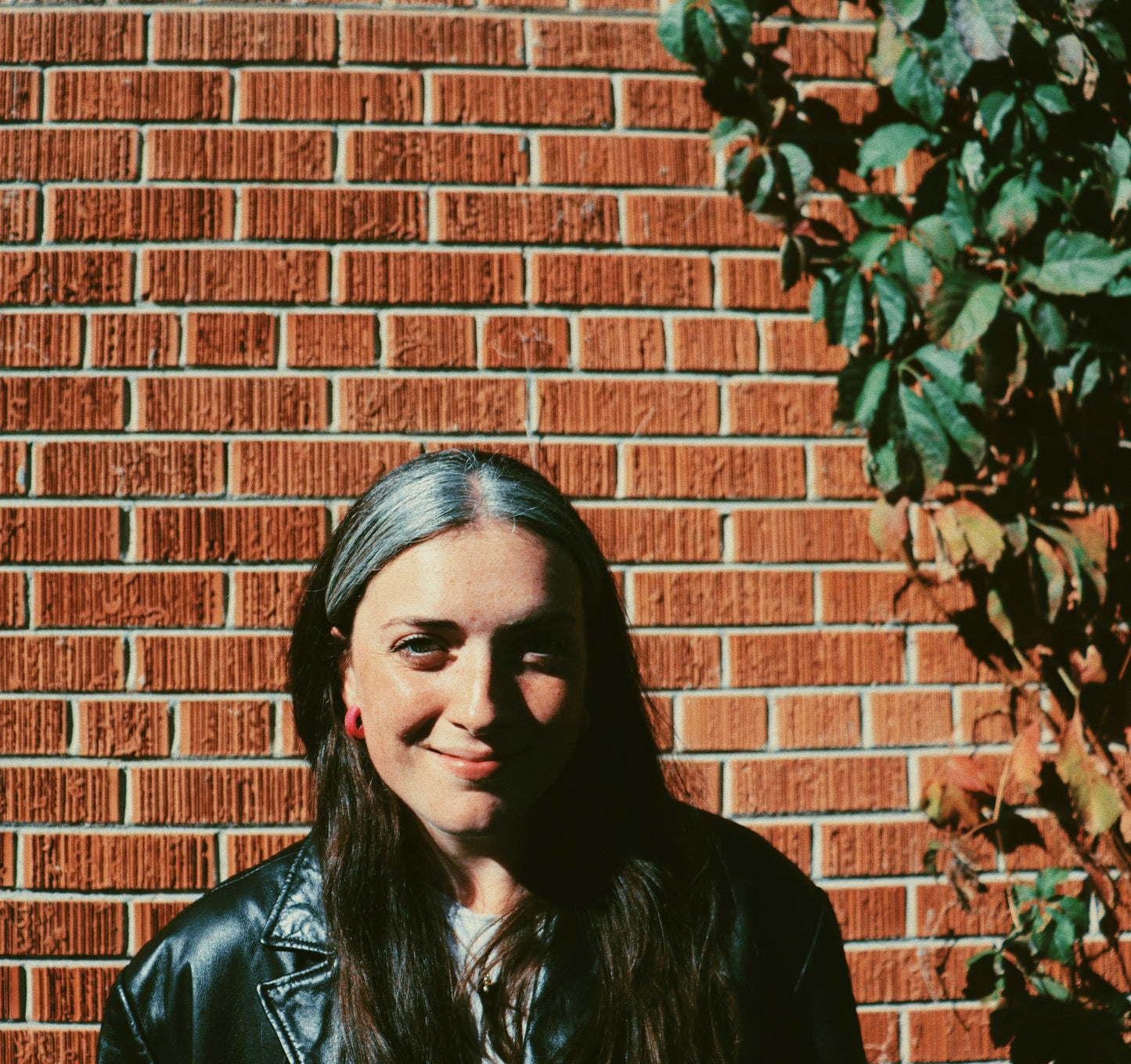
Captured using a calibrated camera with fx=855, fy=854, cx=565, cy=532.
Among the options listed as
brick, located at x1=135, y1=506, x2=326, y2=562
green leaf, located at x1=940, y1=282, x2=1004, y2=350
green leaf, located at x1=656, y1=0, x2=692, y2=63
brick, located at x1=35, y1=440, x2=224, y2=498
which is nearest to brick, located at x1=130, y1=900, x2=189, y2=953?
brick, located at x1=135, y1=506, x2=326, y2=562

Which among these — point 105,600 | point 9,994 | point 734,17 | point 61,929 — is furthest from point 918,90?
point 9,994

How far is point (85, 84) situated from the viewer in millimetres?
1917

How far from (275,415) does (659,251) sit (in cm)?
95

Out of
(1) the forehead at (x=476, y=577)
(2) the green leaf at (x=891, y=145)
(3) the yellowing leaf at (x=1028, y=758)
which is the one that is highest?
(2) the green leaf at (x=891, y=145)

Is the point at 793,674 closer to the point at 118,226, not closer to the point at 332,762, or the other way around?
the point at 332,762

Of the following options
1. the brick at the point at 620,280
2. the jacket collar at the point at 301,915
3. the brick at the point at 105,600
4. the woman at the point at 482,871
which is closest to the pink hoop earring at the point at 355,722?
the woman at the point at 482,871

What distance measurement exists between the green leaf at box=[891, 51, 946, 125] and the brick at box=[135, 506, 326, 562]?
154cm

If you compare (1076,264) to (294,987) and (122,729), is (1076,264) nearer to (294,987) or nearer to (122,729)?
(294,987)

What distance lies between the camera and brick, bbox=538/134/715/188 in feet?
6.46

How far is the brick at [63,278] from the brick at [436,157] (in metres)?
0.57

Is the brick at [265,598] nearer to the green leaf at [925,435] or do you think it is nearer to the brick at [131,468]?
the brick at [131,468]

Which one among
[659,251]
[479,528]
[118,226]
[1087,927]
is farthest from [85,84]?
[1087,927]

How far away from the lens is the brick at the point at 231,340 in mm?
1907

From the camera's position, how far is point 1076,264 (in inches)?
67.3
